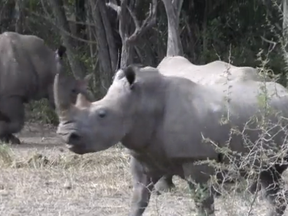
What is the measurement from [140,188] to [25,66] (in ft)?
22.0

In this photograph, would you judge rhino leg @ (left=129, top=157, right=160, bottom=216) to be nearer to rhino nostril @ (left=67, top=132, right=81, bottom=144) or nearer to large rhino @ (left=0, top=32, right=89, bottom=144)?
rhino nostril @ (left=67, top=132, right=81, bottom=144)

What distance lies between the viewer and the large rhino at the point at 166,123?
20.2 feet

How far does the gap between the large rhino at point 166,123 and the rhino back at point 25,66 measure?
6.66 m

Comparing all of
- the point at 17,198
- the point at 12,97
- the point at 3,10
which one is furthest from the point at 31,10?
the point at 17,198

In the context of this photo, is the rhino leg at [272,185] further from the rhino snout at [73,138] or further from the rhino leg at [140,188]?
the rhino snout at [73,138]

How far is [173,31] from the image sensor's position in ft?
34.7

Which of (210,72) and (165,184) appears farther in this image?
(165,184)

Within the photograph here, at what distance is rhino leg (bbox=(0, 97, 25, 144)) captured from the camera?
42.8 ft

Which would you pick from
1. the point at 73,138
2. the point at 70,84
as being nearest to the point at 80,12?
the point at 70,84

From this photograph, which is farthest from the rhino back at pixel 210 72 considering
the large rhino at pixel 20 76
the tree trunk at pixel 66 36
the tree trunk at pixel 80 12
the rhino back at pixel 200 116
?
the tree trunk at pixel 80 12

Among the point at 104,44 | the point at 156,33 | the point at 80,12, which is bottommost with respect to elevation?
the point at 104,44

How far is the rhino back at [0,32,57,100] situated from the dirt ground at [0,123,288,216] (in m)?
1.65

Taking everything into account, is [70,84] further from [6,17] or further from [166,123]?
[6,17]

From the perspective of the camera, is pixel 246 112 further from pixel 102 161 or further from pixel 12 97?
pixel 12 97
